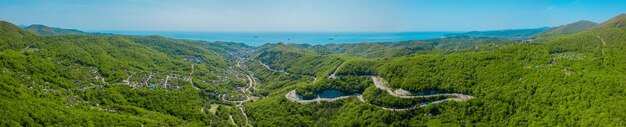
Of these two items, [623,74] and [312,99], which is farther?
[312,99]

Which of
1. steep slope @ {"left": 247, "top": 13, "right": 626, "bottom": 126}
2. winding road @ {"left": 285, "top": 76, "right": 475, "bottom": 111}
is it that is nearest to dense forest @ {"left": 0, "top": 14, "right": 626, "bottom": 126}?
steep slope @ {"left": 247, "top": 13, "right": 626, "bottom": 126}

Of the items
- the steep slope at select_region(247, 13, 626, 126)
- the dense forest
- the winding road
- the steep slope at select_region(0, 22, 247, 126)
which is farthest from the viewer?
the winding road

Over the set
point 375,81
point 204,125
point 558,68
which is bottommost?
point 204,125

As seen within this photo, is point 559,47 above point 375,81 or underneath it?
above

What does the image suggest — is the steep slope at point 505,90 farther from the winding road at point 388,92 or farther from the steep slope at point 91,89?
the steep slope at point 91,89

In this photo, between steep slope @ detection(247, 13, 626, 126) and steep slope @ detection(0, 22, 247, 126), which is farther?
steep slope @ detection(0, 22, 247, 126)

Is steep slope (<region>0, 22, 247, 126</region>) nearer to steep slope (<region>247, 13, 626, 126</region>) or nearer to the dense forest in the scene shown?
the dense forest

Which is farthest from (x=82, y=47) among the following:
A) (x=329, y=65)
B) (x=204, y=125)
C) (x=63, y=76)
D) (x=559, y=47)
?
(x=559, y=47)

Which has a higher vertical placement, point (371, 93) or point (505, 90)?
point (505, 90)

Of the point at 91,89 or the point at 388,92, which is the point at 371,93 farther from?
the point at 91,89

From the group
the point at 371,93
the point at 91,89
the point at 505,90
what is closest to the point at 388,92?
the point at 371,93

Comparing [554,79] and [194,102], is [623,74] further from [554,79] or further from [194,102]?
[194,102]
